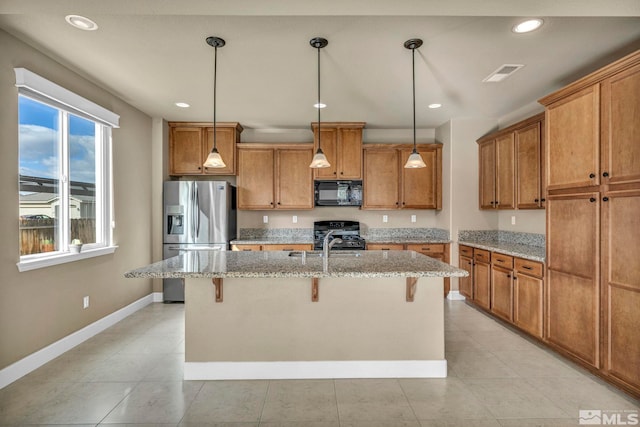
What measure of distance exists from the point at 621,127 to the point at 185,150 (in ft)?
15.9

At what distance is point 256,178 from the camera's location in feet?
16.4

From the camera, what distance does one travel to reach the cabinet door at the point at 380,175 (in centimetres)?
504

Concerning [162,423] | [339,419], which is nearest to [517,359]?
[339,419]

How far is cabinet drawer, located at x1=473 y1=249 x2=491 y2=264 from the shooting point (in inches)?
159

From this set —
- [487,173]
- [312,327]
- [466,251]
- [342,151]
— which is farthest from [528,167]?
[312,327]

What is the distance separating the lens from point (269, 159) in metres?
4.99

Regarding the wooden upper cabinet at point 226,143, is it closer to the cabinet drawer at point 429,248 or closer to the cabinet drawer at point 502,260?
the cabinet drawer at point 429,248

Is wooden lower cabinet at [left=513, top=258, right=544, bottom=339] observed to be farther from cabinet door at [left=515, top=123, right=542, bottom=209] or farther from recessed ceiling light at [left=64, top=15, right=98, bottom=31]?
recessed ceiling light at [left=64, top=15, right=98, bottom=31]

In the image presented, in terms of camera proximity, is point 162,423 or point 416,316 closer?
point 162,423

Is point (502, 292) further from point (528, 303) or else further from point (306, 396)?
point (306, 396)

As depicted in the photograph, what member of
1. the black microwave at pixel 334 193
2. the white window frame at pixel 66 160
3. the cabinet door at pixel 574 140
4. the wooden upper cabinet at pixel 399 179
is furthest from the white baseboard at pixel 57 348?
the cabinet door at pixel 574 140

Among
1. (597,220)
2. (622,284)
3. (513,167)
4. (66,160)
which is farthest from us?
(513,167)

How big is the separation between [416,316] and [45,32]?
3.50 m

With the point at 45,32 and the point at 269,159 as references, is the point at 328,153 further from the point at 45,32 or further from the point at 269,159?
the point at 45,32
